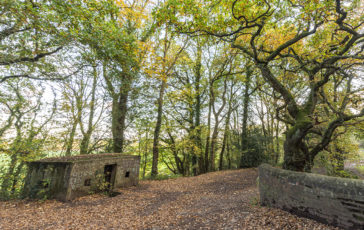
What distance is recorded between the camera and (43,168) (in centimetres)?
766

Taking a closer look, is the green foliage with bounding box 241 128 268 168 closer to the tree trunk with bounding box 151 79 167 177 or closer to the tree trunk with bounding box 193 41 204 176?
the tree trunk with bounding box 193 41 204 176

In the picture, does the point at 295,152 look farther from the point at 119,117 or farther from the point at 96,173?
the point at 119,117

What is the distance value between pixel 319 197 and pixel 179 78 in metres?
15.3

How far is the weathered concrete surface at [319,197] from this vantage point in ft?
10.8

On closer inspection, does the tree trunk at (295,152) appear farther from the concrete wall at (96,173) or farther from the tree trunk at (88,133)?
the tree trunk at (88,133)

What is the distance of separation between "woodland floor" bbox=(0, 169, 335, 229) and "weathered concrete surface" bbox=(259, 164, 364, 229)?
26 cm

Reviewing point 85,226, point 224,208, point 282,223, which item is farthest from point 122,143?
point 282,223

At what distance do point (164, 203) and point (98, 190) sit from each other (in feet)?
13.1

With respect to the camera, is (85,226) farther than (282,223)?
Yes

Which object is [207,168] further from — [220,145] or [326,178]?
[326,178]

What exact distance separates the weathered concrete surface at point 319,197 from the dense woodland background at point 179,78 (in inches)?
84.7

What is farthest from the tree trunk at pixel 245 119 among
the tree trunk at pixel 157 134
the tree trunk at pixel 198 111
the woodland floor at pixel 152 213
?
the tree trunk at pixel 157 134

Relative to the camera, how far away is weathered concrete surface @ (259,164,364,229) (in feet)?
10.8

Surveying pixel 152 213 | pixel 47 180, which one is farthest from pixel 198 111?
pixel 47 180
